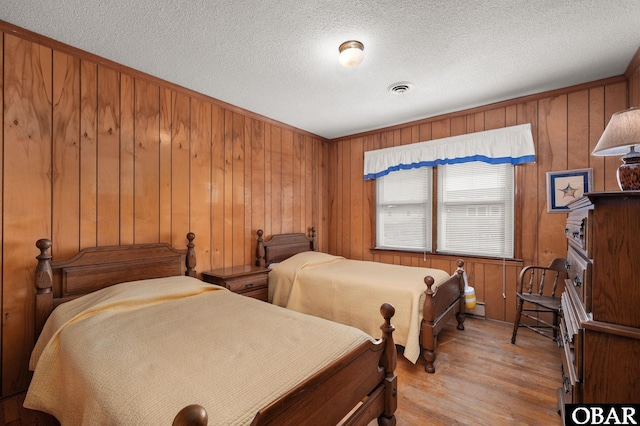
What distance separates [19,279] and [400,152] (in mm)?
3911

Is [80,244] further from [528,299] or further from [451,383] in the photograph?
[528,299]

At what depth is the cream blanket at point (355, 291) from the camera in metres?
2.44

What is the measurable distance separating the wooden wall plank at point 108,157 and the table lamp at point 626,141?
331 centimetres

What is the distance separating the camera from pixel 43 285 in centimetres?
Answer: 196

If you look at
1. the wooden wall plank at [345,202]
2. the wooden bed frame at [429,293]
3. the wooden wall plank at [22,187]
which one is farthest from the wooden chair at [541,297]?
the wooden wall plank at [22,187]

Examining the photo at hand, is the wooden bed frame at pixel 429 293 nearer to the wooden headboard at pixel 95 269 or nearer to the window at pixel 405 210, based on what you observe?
the window at pixel 405 210

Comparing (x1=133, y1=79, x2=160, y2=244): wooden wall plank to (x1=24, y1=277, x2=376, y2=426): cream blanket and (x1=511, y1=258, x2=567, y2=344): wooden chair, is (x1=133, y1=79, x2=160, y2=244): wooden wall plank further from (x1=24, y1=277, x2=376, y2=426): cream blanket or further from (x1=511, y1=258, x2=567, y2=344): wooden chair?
(x1=511, y1=258, x2=567, y2=344): wooden chair

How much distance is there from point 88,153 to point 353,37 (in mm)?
2225

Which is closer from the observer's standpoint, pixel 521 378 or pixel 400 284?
pixel 521 378

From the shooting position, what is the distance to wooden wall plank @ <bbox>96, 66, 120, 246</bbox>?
2389mm

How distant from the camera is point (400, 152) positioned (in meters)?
3.96

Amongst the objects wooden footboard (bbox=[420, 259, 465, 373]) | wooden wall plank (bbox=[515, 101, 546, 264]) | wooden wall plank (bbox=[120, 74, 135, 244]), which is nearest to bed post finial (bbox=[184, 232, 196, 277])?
wooden wall plank (bbox=[120, 74, 135, 244])

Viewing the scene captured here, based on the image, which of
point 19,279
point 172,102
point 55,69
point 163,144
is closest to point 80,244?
point 19,279

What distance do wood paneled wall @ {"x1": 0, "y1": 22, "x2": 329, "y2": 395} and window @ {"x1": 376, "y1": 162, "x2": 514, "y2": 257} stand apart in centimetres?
173
